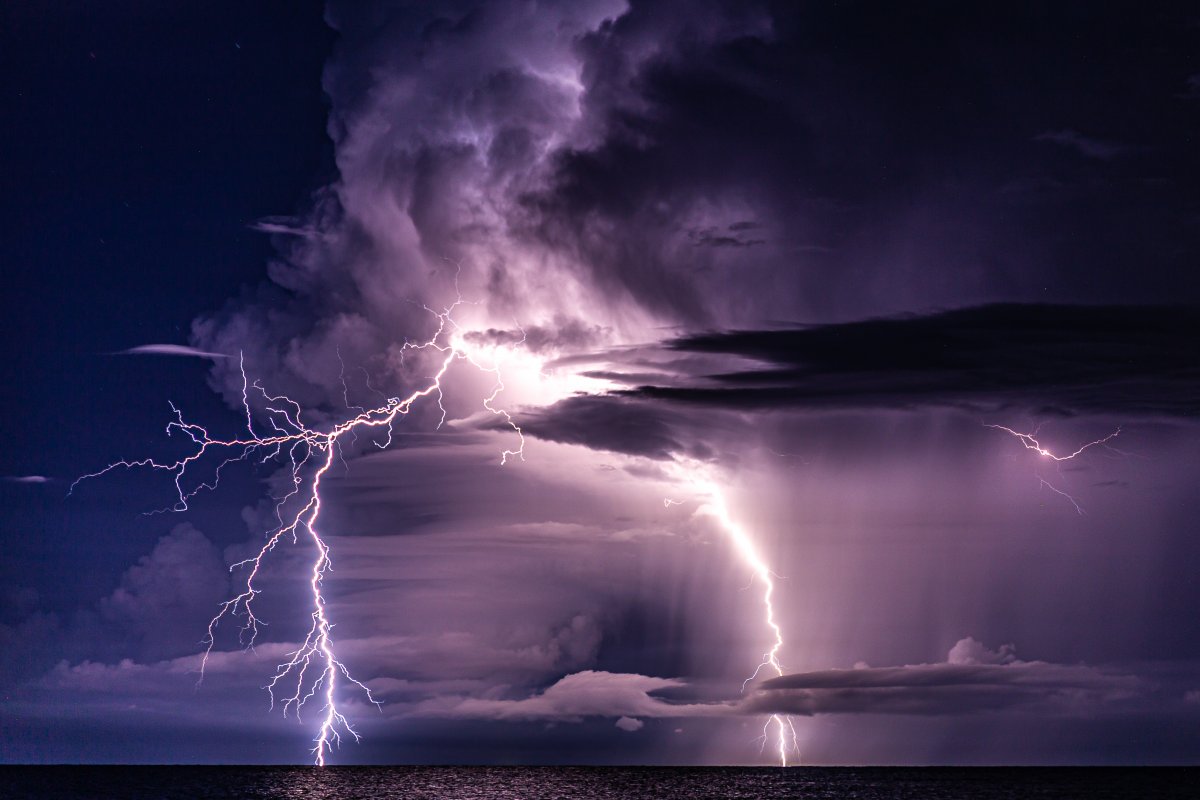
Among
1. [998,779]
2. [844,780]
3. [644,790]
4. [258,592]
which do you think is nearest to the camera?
[258,592]

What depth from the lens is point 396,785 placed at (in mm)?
70688

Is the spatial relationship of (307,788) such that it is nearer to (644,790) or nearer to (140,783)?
(140,783)

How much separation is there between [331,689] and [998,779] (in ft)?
189

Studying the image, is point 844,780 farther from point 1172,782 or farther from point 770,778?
point 1172,782

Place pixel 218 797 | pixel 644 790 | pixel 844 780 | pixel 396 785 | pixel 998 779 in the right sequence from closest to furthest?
1. pixel 218 797
2. pixel 644 790
3. pixel 396 785
4. pixel 844 780
5. pixel 998 779

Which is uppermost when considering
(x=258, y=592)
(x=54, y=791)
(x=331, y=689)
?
(x=258, y=592)

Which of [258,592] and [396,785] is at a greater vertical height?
[258,592]

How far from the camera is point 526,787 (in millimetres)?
69562

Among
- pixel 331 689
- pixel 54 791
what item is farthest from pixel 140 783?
pixel 331 689

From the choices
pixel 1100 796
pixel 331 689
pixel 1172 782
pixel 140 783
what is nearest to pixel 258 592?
pixel 331 689

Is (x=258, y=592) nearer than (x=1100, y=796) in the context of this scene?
Yes

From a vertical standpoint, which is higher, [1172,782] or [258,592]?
[258,592]

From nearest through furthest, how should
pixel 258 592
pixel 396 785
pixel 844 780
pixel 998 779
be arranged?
1. pixel 258 592
2. pixel 396 785
3. pixel 844 780
4. pixel 998 779

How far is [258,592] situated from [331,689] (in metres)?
4.51
